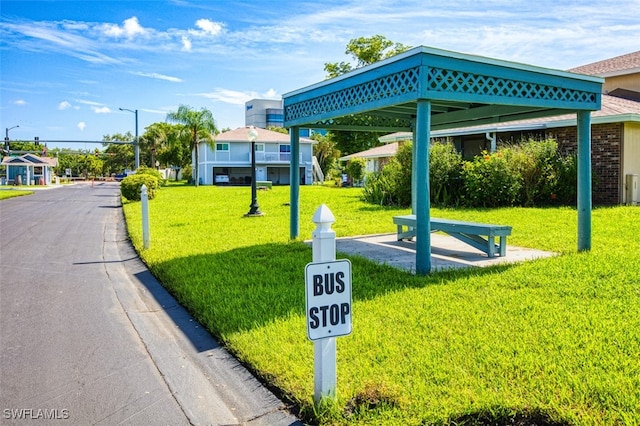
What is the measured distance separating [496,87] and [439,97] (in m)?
1.16

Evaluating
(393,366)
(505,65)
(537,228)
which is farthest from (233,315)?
(537,228)

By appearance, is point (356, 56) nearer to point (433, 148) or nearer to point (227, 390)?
point (433, 148)

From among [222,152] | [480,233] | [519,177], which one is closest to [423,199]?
[480,233]

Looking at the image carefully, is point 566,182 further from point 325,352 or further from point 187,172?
point 187,172

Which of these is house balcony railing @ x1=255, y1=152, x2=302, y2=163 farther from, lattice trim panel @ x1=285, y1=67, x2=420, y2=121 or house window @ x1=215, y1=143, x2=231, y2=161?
lattice trim panel @ x1=285, y1=67, x2=420, y2=121

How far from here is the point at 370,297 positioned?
607 cm

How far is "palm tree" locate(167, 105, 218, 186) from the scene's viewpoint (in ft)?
150

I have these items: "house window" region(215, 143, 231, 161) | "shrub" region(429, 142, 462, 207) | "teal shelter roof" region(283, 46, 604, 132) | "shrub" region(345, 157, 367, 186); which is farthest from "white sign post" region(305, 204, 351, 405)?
"house window" region(215, 143, 231, 161)

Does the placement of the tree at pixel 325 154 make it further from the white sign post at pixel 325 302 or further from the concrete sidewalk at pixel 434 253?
the white sign post at pixel 325 302

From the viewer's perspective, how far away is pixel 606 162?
17125mm

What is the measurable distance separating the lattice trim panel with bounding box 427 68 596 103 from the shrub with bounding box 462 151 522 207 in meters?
8.22

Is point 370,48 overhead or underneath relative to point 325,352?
overhead

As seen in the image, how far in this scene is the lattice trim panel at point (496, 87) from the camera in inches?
277

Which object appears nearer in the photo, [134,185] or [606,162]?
[606,162]
